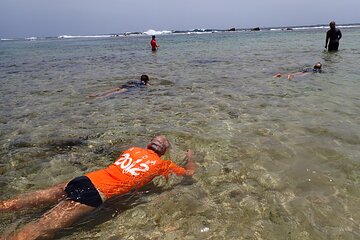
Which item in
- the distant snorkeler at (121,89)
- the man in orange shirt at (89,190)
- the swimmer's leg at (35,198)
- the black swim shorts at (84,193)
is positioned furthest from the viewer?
the distant snorkeler at (121,89)

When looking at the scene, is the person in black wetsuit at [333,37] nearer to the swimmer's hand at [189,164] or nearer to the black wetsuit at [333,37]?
the black wetsuit at [333,37]

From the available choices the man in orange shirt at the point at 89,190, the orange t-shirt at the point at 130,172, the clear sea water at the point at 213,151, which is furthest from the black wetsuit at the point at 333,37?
the orange t-shirt at the point at 130,172

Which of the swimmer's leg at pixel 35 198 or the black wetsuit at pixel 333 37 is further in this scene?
the black wetsuit at pixel 333 37

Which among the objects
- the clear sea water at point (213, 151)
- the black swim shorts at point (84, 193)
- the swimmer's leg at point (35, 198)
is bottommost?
the clear sea water at point (213, 151)

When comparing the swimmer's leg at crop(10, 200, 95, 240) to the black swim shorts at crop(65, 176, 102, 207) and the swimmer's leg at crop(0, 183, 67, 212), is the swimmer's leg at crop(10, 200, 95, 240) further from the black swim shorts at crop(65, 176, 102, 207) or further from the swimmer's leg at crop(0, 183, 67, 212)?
the swimmer's leg at crop(0, 183, 67, 212)

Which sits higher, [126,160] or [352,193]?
[126,160]

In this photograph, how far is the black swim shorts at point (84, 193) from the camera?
429 cm

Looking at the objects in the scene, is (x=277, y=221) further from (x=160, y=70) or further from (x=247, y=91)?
Answer: (x=160, y=70)

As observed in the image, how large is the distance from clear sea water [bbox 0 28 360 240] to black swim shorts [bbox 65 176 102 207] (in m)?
0.20

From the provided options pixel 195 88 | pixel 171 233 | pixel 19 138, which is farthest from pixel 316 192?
pixel 195 88

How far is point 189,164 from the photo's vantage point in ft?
18.5

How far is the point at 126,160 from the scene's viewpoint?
4859mm

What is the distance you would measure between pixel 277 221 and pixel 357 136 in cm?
339

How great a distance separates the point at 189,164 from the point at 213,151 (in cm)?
73
